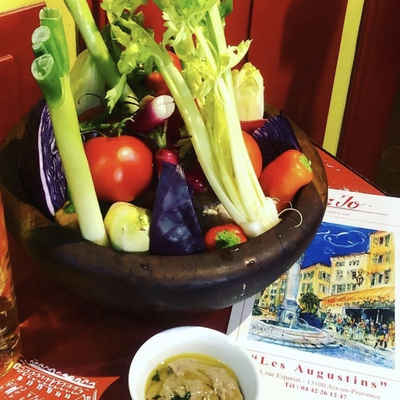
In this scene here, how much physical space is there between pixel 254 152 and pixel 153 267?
0.72 ft

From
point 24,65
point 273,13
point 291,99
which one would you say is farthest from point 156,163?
point 291,99

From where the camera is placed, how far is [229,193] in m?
0.68

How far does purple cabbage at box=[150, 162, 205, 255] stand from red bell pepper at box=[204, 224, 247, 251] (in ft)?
0.04

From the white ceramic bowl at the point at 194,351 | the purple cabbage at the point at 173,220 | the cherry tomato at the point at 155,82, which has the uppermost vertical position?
the cherry tomato at the point at 155,82

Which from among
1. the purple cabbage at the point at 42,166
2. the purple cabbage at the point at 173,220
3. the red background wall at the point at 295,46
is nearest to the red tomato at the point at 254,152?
the purple cabbage at the point at 173,220

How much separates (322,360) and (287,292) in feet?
0.38

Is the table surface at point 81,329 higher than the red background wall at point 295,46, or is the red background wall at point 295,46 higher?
the red background wall at point 295,46

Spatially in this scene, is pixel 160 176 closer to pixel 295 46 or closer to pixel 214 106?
pixel 214 106

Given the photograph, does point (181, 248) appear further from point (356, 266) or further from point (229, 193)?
point (356, 266)

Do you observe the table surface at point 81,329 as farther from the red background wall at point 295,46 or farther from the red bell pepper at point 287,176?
the red background wall at point 295,46

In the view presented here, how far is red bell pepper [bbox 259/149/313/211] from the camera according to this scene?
70 centimetres

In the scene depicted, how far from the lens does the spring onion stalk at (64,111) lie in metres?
0.49

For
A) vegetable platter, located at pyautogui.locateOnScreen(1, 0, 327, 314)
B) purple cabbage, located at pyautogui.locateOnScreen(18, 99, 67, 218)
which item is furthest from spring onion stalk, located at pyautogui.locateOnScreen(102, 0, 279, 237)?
purple cabbage, located at pyautogui.locateOnScreen(18, 99, 67, 218)

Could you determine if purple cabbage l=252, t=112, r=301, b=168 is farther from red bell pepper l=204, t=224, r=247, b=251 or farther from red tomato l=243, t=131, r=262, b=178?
red bell pepper l=204, t=224, r=247, b=251
